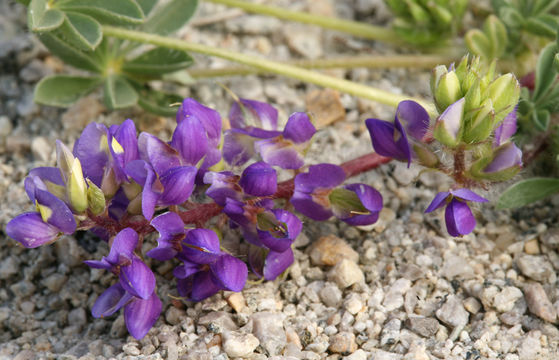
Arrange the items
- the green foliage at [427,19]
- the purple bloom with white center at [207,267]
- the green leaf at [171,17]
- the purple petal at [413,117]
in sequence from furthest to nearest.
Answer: the green foliage at [427,19]
the green leaf at [171,17]
the purple petal at [413,117]
the purple bloom with white center at [207,267]

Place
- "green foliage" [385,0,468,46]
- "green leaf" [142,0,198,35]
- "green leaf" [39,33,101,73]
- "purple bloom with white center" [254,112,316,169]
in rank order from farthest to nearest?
"green foliage" [385,0,468,46] → "green leaf" [142,0,198,35] → "green leaf" [39,33,101,73] → "purple bloom with white center" [254,112,316,169]

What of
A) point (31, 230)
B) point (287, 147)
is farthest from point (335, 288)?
point (31, 230)

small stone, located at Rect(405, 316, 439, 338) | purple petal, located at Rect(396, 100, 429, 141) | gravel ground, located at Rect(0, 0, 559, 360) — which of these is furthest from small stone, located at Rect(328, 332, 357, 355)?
purple petal, located at Rect(396, 100, 429, 141)

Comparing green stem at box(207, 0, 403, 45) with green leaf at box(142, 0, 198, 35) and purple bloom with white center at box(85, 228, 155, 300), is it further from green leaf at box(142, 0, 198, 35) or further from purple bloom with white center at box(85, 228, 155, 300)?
purple bloom with white center at box(85, 228, 155, 300)

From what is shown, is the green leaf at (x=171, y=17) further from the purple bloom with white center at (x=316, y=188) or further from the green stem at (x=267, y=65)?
the purple bloom with white center at (x=316, y=188)

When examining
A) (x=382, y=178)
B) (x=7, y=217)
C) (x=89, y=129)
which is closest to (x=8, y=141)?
(x=7, y=217)

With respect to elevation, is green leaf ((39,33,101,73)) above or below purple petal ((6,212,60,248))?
above

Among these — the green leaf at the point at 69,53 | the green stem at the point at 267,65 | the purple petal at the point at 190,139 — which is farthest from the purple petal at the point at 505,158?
the green leaf at the point at 69,53

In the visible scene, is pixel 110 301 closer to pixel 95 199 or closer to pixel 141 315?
pixel 141 315
